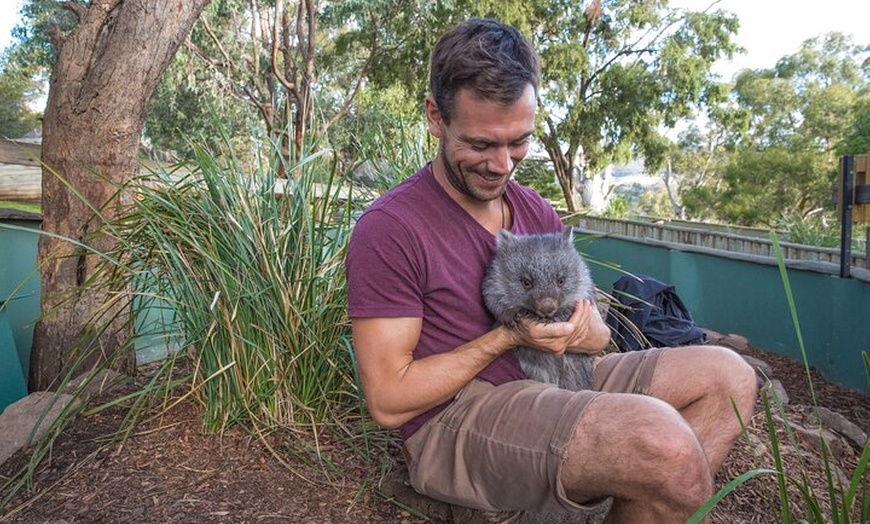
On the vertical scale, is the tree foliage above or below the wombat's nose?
above

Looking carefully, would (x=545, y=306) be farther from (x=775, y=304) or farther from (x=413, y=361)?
(x=775, y=304)

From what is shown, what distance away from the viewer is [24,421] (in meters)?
3.32

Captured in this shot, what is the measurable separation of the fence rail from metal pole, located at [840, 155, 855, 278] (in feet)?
0.81

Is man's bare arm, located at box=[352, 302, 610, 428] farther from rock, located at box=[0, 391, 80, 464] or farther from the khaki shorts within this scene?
rock, located at box=[0, 391, 80, 464]

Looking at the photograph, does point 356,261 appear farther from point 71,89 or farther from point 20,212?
point 20,212

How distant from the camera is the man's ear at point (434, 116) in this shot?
2.20 metres

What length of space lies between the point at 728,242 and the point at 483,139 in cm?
718

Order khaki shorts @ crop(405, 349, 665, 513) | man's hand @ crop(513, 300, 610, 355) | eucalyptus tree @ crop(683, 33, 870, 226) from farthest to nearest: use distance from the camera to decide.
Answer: eucalyptus tree @ crop(683, 33, 870, 226) < man's hand @ crop(513, 300, 610, 355) < khaki shorts @ crop(405, 349, 665, 513)

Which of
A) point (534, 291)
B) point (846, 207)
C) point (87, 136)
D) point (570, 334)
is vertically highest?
point (87, 136)

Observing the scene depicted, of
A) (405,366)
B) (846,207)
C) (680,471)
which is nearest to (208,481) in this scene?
(405,366)

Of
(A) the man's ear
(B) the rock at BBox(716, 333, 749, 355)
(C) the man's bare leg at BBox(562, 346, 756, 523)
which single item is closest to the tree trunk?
(A) the man's ear

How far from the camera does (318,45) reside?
20469 millimetres

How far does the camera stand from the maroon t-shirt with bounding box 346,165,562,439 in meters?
2.01

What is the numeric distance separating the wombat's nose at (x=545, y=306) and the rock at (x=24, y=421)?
2.18 meters
